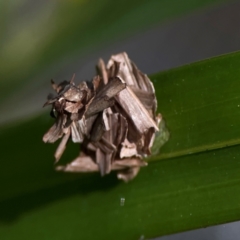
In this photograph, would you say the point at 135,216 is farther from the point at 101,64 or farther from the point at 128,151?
the point at 101,64

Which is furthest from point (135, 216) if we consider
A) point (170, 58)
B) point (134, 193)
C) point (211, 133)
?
point (170, 58)

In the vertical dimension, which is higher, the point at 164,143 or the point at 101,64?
the point at 101,64

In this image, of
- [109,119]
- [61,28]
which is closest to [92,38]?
[61,28]

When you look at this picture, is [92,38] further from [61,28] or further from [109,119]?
[109,119]

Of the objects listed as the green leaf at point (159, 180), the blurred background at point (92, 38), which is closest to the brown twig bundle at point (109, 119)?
the green leaf at point (159, 180)

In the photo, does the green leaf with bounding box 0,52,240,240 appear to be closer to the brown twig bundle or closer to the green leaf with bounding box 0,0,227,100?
the brown twig bundle

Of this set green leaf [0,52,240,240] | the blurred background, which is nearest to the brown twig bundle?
green leaf [0,52,240,240]
